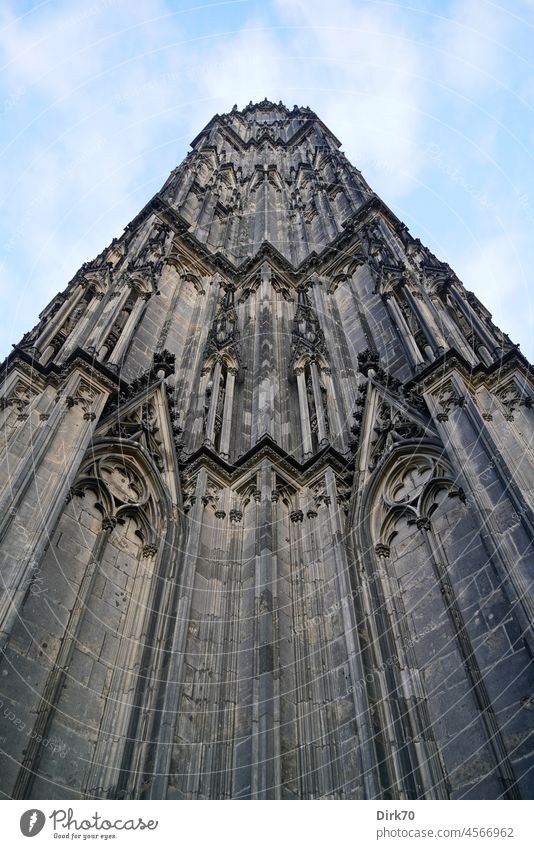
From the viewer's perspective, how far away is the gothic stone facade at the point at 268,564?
855cm

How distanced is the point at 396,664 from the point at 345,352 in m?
11.4

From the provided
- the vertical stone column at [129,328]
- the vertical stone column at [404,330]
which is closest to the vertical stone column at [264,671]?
the vertical stone column at [404,330]

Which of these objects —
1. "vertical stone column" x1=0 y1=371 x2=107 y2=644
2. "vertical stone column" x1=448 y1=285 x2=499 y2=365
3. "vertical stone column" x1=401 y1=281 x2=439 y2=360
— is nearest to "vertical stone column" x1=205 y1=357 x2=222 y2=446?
"vertical stone column" x1=0 y1=371 x2=107 y2=644

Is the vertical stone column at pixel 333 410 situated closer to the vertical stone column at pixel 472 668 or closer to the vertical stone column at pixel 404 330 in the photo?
the vertical stone column at pixel 404 330

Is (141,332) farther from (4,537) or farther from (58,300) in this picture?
(4,537)

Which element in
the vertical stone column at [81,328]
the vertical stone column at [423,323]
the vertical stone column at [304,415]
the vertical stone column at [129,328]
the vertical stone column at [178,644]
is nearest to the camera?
the vertical stone column at [178,644]

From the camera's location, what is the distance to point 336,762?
873 centimetres

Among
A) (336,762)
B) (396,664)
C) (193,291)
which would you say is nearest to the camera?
(336,762)

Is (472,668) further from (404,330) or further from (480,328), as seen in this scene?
(404,330)

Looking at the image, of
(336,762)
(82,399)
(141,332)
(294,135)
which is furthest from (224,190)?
(336,762)

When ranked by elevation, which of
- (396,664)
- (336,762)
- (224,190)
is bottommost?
(336,762)
